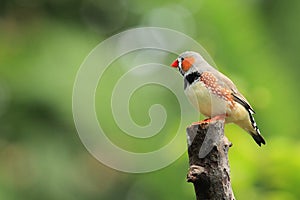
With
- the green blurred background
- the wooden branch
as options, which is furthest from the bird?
the green blurred background

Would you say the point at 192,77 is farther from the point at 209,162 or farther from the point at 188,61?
the point at 209,162

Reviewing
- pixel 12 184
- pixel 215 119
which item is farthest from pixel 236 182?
pixel 12 184

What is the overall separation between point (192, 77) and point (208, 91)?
0.06 meters

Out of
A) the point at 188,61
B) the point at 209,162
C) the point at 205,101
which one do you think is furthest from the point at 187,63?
the point at 209,162

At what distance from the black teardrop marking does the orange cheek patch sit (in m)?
0.02

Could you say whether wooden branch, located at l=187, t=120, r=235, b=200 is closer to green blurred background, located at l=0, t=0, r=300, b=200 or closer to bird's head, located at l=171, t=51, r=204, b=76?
bird's head, located at l=171, t=51, r=204, b=76

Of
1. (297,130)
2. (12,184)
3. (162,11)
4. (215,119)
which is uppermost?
(162,11)

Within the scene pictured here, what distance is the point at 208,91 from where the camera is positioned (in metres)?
1.79

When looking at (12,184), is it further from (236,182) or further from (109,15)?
(236,182)

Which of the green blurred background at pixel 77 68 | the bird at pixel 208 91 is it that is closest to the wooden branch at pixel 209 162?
the bird at pixel 208 91

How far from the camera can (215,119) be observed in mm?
1710

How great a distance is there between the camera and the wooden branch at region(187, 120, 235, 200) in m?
1.59

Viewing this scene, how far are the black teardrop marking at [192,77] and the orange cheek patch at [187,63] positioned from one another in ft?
0.06

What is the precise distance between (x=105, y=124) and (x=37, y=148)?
54cm
